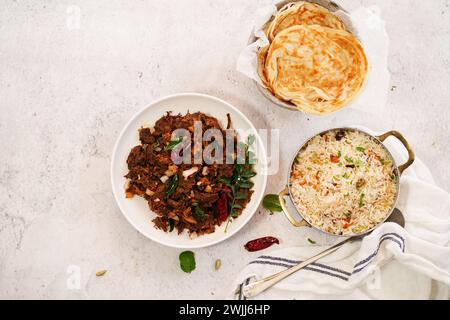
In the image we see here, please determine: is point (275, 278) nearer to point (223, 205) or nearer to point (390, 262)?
point (223, 205)

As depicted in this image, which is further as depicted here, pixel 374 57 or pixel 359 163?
pixel 374 57

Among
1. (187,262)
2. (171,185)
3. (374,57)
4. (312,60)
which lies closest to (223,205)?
(171,185)

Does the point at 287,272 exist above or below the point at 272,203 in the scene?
below

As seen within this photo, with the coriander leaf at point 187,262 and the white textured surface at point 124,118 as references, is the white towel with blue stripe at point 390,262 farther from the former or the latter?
the coriander leaf at point 187,262

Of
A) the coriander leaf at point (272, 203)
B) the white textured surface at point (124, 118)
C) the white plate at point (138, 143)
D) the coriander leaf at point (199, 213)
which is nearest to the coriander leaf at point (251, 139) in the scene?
the white plate at point (138, 143)

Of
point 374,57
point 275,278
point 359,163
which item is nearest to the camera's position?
point 359,163
